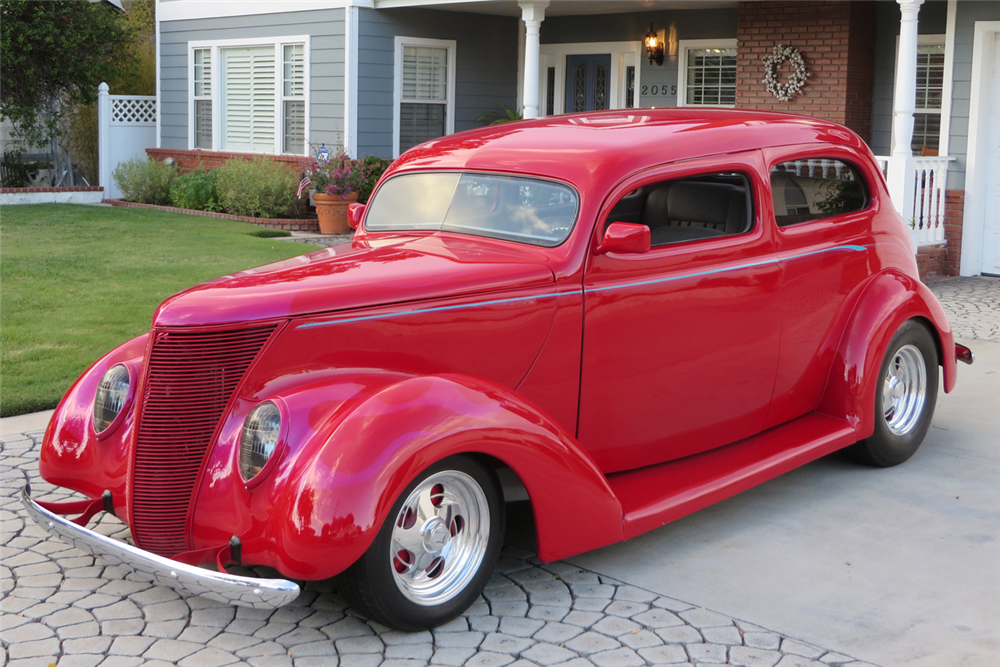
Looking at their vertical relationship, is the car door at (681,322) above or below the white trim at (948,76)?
below

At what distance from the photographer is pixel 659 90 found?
1598 cm

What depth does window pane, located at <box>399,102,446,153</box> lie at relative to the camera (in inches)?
665

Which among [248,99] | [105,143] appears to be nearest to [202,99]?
[248,99]

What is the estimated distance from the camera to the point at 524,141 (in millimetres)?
4734

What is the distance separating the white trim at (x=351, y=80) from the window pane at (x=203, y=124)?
4076 millimetres

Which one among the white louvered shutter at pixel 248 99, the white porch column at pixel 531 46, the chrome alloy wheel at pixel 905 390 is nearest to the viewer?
the chrome alloy wheel at pixel 905 390

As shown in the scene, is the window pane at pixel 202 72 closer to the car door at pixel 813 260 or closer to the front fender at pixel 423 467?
the car door at pixel 813 260

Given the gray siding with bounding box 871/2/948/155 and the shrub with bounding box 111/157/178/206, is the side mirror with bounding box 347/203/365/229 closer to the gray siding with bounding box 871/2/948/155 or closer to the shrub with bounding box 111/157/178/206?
the gray siding with bounding box 871/2/948/155

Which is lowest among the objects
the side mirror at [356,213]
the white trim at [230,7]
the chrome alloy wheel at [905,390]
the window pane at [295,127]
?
the chrome alloy wheel at [905,390]

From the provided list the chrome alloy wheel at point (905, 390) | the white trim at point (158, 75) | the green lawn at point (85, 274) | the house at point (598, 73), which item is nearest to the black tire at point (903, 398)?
the chrome alloy wheel at point (905, 390)

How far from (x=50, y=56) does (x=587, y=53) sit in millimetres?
9881

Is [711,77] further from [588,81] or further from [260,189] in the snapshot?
[260,189]

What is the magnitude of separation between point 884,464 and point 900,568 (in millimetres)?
1340

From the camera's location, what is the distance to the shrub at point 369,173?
51.3 ft
